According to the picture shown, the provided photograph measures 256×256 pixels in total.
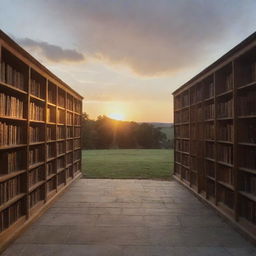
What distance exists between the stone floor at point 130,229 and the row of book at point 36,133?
111 cm

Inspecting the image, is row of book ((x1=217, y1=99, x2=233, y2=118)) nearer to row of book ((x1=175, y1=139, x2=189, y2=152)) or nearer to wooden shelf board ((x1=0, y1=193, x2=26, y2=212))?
row of book ((x1=175, y1=139, x2=189, y2=152))

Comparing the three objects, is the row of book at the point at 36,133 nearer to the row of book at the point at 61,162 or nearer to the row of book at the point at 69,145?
the row of book at the point at 61,162

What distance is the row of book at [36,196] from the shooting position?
4082 millimetres

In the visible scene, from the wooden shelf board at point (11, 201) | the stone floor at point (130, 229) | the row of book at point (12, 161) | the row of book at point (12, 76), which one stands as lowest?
the stone floor at point (130, 229)

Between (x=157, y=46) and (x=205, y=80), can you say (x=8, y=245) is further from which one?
(x=157, y=46)

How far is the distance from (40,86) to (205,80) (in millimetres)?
2781

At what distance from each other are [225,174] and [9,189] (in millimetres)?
2917

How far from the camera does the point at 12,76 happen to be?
3.38 meters

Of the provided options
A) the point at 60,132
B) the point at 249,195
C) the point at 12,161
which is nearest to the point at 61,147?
the point at 60,132

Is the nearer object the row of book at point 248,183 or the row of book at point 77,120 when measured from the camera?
the row of book at point 248,183

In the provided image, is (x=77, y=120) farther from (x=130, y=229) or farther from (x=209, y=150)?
(x=130, y=229)

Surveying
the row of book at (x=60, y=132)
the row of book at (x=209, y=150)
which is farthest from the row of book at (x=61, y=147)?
the row of book at (x=209, y=150)

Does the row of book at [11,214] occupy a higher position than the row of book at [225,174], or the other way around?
the row of book at [225,174]

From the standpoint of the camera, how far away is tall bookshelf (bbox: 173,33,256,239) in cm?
345
